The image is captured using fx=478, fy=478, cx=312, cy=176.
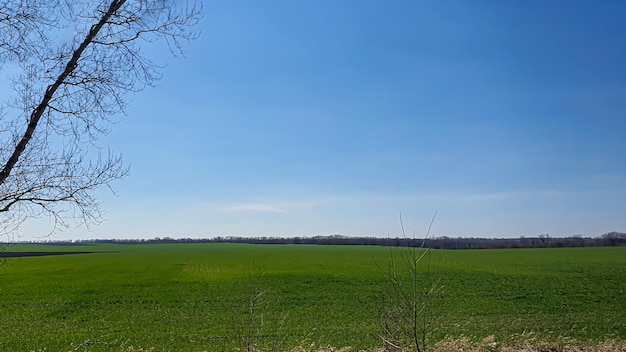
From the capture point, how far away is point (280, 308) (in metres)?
24.4

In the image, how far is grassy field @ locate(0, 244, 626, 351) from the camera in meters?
16.5

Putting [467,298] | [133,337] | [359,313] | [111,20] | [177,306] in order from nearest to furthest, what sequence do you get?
[111,20], [133,337], [359,313], [177,306], [467,298]

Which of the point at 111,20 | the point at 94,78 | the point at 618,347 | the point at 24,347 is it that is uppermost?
the point at 111,20

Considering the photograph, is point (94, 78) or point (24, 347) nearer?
point (94, 78)

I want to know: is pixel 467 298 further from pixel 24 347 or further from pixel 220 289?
pixel 24 347

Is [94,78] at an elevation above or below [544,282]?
above

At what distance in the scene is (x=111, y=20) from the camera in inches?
196

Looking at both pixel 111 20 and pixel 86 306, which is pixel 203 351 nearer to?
pixel 111 20

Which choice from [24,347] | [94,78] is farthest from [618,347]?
[24,347]

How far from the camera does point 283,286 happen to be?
107 feet

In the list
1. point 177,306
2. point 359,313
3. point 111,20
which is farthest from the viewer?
point 177,306

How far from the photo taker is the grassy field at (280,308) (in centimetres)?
1655

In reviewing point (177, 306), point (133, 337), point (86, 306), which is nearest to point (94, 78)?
point (133, 337)

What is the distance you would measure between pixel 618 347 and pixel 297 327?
11.6 metres
